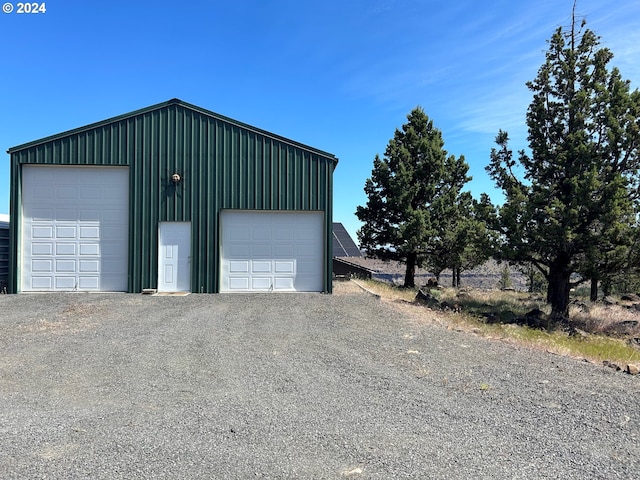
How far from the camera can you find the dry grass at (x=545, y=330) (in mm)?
7871

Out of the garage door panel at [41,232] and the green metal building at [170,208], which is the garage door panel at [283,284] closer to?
the green metal building at [170,208]

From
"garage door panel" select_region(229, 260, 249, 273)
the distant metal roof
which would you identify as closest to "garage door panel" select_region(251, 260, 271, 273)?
"garage door panel" select_region(229, 260, 249, 273)

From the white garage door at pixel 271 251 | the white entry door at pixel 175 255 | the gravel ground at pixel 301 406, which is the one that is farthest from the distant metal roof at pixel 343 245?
the gravel ground at pixel 301 406

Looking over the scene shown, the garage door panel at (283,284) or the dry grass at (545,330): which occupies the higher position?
the garage door panel at (283,284)

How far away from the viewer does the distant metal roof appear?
34191mm

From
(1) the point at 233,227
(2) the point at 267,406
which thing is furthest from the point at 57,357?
(1) the point at 233,227

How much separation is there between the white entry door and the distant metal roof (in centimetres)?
2042

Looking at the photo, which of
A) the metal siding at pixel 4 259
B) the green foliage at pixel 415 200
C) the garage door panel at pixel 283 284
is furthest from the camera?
the green foliage at pixel 415 200

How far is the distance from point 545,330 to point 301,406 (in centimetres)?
955

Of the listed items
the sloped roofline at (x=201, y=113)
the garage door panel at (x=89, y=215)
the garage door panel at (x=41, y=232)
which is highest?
the sloped roofline at (x=201, y=113)

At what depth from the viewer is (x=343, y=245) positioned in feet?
117

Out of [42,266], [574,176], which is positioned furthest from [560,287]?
[42,266]

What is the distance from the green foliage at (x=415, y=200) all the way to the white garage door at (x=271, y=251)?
825 cm

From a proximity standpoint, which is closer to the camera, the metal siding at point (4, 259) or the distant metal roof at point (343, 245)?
the metal siding at point (4, 259)
